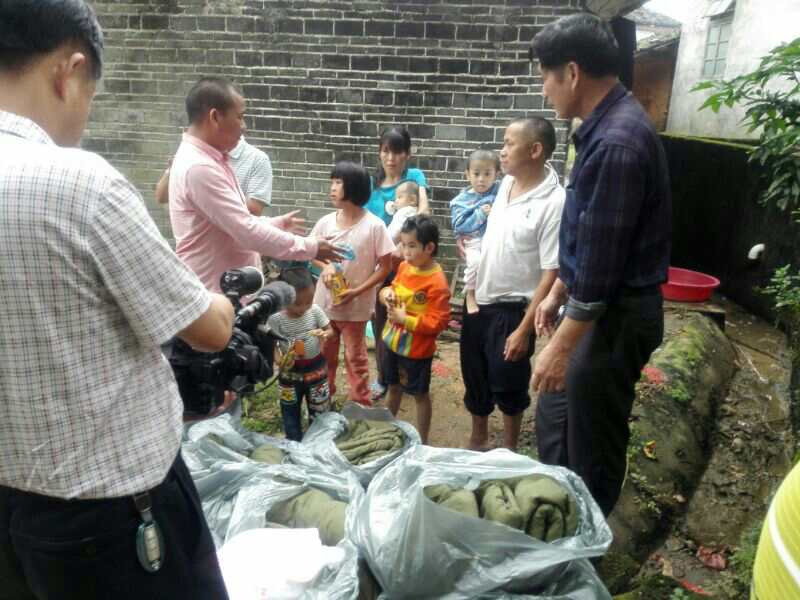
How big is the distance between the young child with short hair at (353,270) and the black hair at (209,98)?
0.83 m

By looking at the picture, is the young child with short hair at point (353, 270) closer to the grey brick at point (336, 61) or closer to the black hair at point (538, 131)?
the black hair at point (538, 131)

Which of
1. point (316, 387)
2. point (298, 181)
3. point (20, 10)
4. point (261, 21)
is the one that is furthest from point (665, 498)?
point (261, 21)

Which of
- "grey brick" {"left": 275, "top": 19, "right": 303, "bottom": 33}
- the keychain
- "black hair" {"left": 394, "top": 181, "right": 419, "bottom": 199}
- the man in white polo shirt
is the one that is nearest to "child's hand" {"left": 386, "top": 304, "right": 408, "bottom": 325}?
the man in white polo shirt

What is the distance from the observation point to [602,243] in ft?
5.97

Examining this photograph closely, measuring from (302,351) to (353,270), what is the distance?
607 mm

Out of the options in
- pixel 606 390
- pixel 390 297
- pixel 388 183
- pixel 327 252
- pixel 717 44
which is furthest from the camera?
pixel 717 44

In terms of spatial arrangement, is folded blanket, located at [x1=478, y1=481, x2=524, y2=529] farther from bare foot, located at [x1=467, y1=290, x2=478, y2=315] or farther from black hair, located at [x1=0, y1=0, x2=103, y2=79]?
black hair, located at [x1=0, y1=0, x2=103, y2=79]

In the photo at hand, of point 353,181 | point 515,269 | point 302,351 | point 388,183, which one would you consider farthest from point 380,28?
point 302,351

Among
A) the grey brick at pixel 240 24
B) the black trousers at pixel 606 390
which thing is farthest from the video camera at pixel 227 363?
the grey brick at pixel 240 24

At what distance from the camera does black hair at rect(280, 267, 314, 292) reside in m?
2.79

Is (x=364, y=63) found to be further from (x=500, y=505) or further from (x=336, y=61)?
(x=500, y=505)

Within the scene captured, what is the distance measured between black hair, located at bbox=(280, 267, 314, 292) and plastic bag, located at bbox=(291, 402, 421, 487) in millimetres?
636

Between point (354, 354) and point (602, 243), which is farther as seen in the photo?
point (354, 354)

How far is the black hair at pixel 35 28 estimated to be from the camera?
36.6 inches
